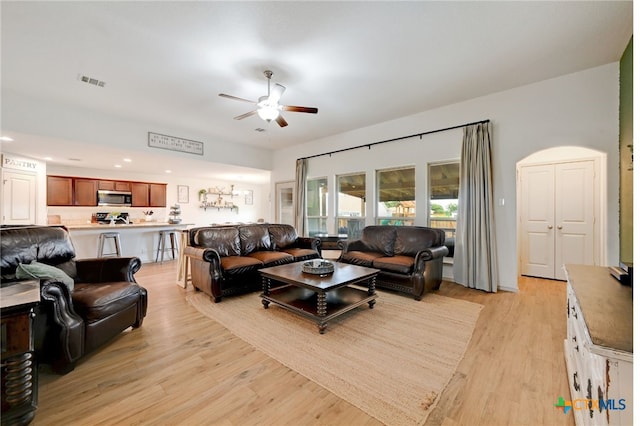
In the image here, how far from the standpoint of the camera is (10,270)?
2.20 m

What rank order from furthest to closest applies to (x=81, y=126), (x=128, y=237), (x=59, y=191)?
1. (x=128, y=237)
2. (x=59, y=191)
3. (x=81, y=126)

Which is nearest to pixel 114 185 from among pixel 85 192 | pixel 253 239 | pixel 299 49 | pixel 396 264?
pixel 85 192

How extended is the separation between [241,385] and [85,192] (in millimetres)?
7081

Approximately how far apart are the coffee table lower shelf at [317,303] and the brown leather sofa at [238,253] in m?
0.60

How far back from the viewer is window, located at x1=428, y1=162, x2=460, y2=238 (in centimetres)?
451

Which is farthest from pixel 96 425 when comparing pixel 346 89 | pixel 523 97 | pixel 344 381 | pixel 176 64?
pixel 523 97

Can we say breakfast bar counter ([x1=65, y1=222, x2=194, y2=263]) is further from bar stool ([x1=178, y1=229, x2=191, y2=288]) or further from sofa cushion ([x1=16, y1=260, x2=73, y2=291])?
sofa cushion ([x1=16, y1=260, x2=73, y2=291])

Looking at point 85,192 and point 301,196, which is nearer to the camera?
point 85,192

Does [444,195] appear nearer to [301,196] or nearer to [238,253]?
[301,196]

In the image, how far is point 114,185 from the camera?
6.81 metres

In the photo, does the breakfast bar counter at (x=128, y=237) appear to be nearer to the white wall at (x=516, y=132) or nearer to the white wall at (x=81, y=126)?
the white wall at (x=81, y=126)

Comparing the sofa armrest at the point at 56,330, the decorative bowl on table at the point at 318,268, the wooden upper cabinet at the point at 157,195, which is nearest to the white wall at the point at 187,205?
the wooden upper cabinet at the point at 157,195

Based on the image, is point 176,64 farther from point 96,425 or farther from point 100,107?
point 96,425

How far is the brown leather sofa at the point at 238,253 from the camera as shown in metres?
3.50
